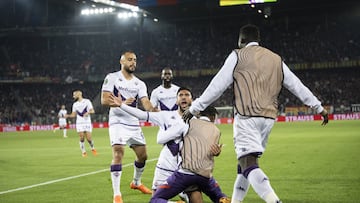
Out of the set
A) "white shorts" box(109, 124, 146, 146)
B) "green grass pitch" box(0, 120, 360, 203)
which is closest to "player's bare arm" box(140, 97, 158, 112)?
"white shorts" box(109, 124, 146, 146)

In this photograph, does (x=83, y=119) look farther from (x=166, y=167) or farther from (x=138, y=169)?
(x=166, y=167)

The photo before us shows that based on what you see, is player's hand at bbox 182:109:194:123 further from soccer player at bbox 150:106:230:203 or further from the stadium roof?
the stadium roof

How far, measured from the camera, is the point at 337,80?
1930 inches

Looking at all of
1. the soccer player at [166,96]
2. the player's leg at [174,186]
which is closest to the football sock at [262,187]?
the player's leg at [174,186]

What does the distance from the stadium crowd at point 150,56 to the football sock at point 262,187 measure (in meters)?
42.0

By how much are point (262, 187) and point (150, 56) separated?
5194cm

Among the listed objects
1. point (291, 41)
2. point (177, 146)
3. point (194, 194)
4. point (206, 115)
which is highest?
point (291, 41)

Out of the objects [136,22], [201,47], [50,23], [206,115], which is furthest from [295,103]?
[206,115]

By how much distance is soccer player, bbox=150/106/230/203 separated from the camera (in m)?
5.34

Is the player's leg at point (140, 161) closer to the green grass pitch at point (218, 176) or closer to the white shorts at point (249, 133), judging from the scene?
the green grass pitch at point (218, 176)

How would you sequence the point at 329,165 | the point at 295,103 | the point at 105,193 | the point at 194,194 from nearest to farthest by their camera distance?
the point at 194,194
the point at 105,193
the point at 329,165
the point at 295,103

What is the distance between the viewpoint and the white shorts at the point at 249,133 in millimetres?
4977

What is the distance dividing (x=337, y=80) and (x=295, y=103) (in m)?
6.15

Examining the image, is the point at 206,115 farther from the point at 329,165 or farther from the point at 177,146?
the point at 329,165
